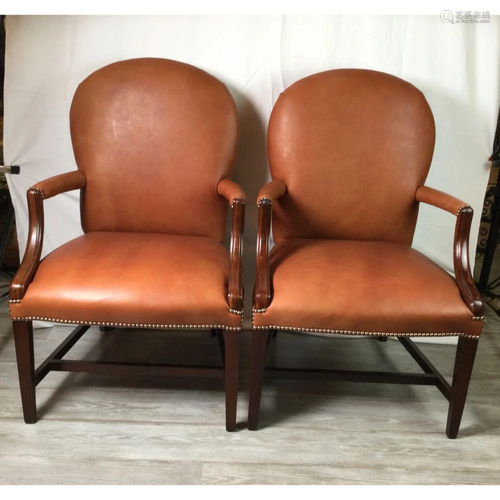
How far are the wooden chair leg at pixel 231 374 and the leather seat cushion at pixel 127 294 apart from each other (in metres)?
0.05

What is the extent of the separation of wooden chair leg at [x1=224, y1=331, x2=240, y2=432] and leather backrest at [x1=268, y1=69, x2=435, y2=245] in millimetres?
530

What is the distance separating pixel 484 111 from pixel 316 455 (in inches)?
54.8

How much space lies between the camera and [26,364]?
1321 millimetres

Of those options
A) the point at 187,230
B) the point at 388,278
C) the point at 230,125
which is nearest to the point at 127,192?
the point at 187,230

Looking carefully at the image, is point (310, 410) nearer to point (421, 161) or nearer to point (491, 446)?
point (491, 446)

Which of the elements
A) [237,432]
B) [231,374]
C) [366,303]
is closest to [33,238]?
[231,374]

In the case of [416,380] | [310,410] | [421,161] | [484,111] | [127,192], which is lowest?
[310,410]

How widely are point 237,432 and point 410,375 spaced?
0.55 meters

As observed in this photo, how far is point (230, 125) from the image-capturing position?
1.60 meters

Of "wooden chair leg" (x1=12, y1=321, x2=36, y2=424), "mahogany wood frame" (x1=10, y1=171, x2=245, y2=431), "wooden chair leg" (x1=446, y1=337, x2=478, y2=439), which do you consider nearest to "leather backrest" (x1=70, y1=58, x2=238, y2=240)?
"mahogany wood frame" (x1=10, y1=171, x2=245, y2=431)

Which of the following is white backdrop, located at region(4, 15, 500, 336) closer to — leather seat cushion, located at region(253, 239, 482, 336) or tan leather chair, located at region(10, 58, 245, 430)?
tan leather chair, located at region(10, 58, 245, 430)

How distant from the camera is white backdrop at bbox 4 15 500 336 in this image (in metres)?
1.69

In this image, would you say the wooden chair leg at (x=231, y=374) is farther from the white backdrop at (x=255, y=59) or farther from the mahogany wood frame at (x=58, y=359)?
the white backdrop at (x=255, y=59)

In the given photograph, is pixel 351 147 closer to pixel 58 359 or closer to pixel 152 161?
pixel 152 161
